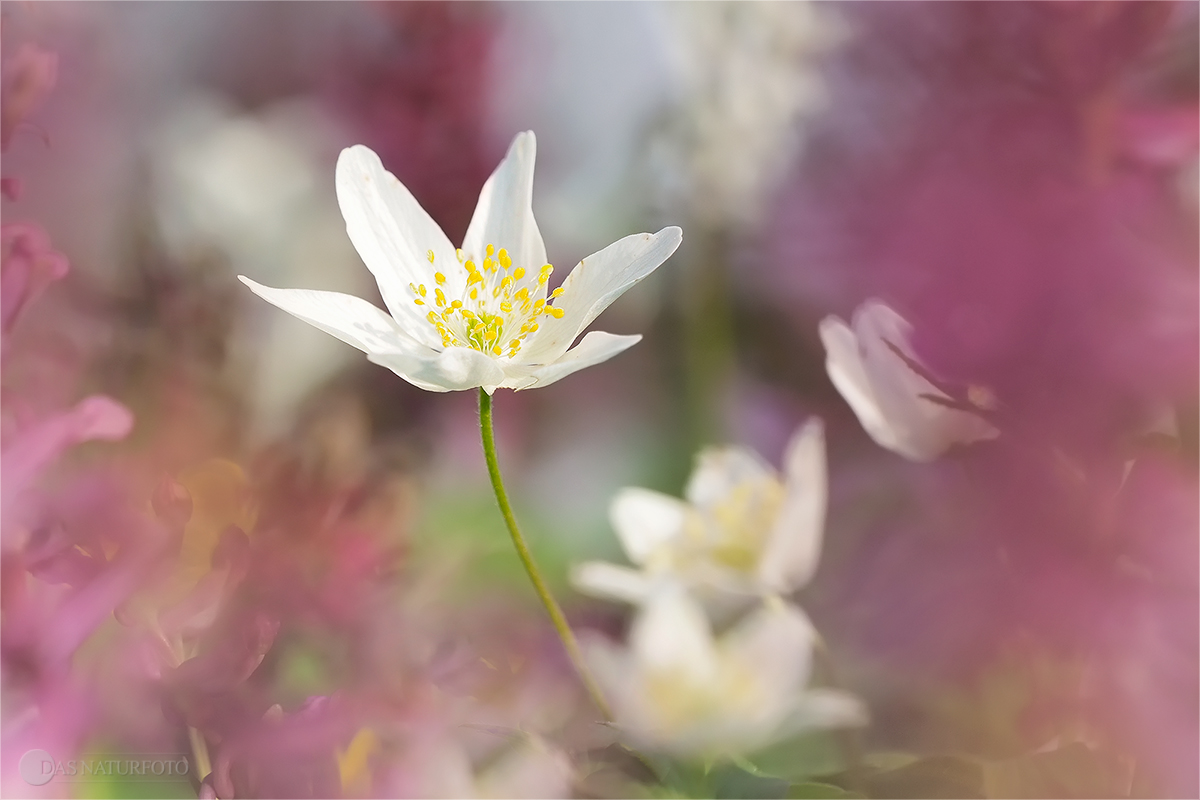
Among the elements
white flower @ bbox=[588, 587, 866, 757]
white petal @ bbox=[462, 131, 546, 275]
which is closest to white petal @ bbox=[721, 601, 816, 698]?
white flower @ bbox=[588, 587, 866, 757]

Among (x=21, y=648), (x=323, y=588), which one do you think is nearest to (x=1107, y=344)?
(x=323, y=588)

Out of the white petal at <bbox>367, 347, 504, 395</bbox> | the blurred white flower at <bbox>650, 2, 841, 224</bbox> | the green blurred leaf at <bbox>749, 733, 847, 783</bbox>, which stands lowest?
the green blurred leaf at <bbox>749, 733, 847, 783</bbox>

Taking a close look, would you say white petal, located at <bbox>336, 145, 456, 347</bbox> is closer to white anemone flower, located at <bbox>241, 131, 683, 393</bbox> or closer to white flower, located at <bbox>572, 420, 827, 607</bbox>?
white anemone flower, located at <bbox>241, 131, 683, 393</bbox>

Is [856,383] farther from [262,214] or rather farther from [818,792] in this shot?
[262,214]

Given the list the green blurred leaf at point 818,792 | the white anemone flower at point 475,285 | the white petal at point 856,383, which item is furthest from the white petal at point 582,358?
the green blurred leaf at point 818,792

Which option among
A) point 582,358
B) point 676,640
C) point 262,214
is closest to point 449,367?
point 582,358

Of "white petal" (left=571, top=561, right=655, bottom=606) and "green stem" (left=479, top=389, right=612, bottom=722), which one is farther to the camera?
"white petal" (left=571, top=561, right=655, bottom=606)
